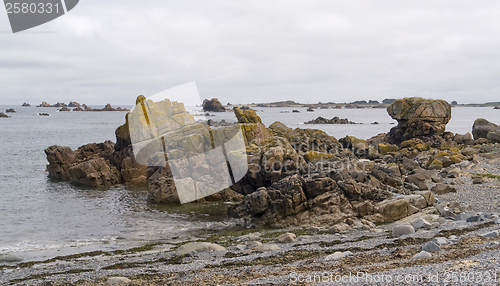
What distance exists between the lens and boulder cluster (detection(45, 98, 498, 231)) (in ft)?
64.2

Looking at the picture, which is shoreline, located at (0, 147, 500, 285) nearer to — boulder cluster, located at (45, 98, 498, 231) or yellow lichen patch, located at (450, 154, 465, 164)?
boulder cluster, located at (45, 98, 498, 231)

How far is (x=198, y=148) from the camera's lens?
1156 inches

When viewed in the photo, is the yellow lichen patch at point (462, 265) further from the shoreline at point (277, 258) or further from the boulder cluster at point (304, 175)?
the boulder cluster at point (304, 175)

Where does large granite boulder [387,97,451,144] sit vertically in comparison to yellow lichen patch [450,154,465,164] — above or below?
above

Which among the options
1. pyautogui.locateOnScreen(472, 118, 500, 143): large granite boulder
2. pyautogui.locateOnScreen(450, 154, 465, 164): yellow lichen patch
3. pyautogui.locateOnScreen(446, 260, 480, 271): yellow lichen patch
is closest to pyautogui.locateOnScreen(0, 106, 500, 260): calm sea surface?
pyautogui.locateOnScreen(446, 260, 480, 271): yellow lichen patch

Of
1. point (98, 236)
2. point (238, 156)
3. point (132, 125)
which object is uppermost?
point (132, 125)

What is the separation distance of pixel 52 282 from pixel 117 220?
409 inches

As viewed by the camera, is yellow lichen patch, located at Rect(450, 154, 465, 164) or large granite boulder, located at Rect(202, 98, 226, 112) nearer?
yellow lichen patch, located at Rect(450, 154, 465, 164)

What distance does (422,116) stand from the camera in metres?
47.2

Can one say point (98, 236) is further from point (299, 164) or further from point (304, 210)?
point (299, 164)

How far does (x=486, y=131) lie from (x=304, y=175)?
118 ft

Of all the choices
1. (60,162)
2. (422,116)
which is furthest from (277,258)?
(422,116)

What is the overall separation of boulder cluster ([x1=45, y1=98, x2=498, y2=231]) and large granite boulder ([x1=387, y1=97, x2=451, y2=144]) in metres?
3.00

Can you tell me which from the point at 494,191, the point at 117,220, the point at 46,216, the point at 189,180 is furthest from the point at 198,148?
the point at 494,191
